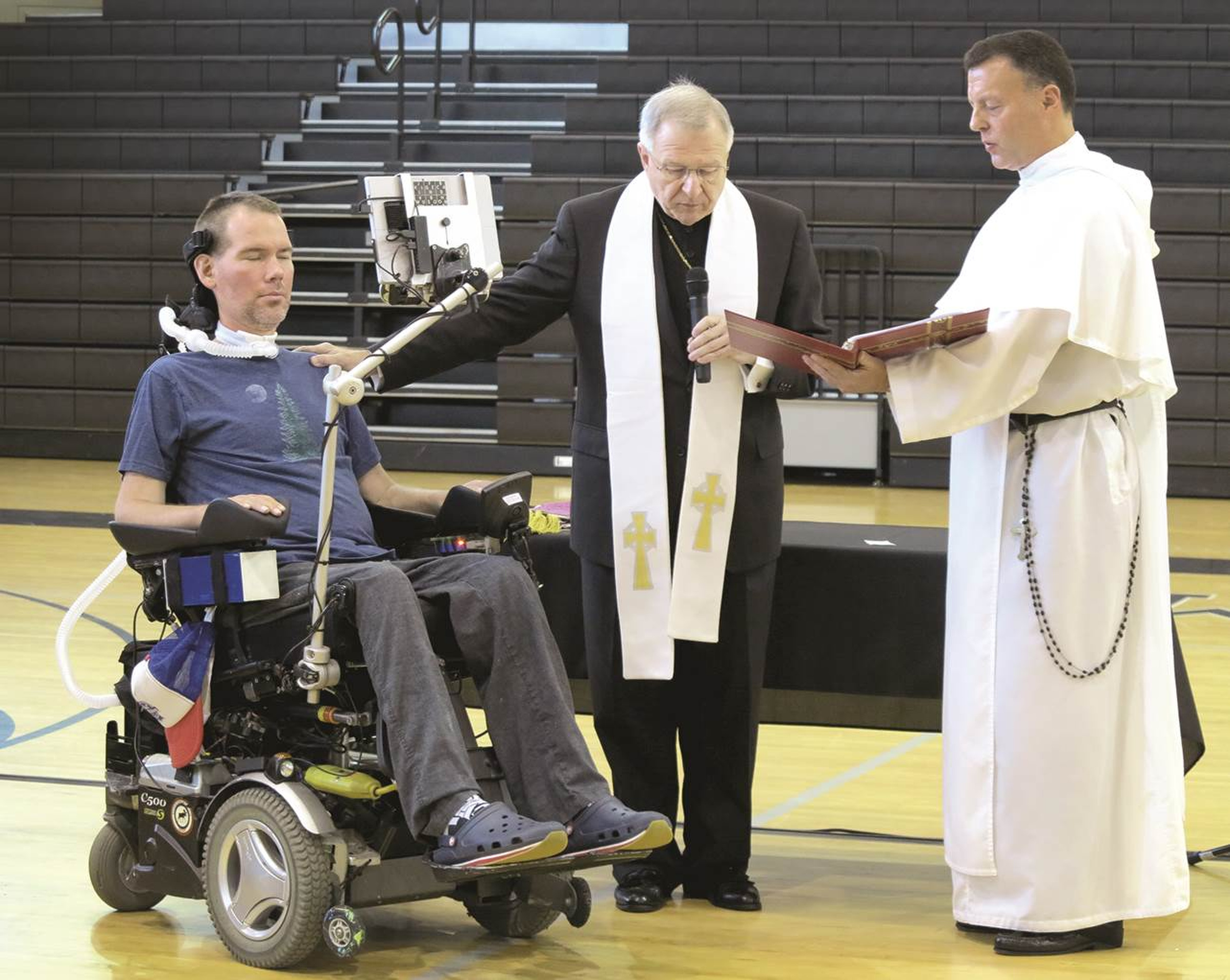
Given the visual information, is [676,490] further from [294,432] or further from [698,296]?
[294,432]

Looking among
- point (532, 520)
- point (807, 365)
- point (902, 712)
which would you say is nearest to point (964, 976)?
point (902, 712)

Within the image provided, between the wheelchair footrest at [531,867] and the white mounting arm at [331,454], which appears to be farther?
the white mounting arm at [331,454]

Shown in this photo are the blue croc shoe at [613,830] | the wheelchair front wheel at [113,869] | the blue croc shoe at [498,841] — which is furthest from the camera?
the wheelchair front wheel at [113,869]

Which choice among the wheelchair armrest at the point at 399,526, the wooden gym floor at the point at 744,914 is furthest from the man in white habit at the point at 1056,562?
the wheelchair armrest at the point at 399,526

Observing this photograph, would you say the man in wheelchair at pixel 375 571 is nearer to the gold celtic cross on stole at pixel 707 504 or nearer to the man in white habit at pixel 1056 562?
the gold celtic cross on stole at pixel 707 504

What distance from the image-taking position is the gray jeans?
8.48 feet

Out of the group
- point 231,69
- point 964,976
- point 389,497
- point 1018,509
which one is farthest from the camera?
point 231,69

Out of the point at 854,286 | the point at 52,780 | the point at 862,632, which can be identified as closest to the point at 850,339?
the point at 862,632

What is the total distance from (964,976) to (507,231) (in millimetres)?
7481

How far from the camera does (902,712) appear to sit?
3.36m

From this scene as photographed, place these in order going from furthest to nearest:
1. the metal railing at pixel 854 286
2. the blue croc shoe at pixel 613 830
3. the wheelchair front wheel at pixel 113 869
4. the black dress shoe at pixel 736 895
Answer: the metal railing at pixel 854 286
the black dress shoe at pixel 736 895
the wheelchair front wheel at pixel 113 869
the blue croc shoe at pixel 613 830

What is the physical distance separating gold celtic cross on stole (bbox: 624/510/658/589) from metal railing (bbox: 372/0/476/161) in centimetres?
699

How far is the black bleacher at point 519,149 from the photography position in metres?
9.40

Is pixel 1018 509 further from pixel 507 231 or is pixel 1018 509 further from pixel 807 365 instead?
pixel 507 231
